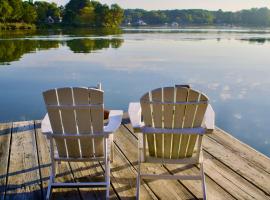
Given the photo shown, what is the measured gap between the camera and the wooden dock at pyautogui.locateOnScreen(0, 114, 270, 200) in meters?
2.87

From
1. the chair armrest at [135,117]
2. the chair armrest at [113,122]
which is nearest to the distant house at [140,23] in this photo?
the chair armrest at [135,117]

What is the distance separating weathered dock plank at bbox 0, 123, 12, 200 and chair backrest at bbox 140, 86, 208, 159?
4.77ft

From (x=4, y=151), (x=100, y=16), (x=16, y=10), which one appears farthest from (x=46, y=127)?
(x=100, y=16)

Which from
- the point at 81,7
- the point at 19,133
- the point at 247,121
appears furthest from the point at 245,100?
the point at 81,7

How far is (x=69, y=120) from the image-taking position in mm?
2746

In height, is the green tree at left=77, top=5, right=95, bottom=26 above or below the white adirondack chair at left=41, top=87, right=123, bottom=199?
above

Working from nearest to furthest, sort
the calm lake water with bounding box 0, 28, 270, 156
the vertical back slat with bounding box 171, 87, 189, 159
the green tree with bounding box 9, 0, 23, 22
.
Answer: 1. the vertical back slat with bounding box 171, 87, 189, 159
2. the calm lake water with bounding box 0, 28, 270, 156
3. the green tree with bounding box 9, 0, 23, 22

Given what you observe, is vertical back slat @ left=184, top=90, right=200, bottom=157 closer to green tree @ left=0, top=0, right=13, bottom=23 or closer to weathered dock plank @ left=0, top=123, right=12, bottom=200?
weathered dock plank @ left=0, top=123, right=12, bottom=200

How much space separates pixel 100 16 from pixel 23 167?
85070 mm

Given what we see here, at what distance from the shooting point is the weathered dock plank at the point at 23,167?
288 centimetres

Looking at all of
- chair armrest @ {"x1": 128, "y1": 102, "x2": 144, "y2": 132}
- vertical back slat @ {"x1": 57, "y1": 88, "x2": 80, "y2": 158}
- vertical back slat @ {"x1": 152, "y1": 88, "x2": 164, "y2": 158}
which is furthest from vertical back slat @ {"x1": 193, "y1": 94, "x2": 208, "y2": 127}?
vertical back slat @ {"x1": 57, "y1": 88, "x2": 80, "y2": 158}

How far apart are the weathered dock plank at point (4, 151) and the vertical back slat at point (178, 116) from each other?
1.60 metres

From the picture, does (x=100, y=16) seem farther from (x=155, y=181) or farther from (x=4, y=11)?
(x=155, y=181)

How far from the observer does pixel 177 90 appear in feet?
8.53
